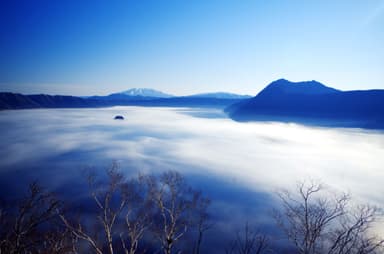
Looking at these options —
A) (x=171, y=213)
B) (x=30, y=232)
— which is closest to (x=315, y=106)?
(x=171, y=213)

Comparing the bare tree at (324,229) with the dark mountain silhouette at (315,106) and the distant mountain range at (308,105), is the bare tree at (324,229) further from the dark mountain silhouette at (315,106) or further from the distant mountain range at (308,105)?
the dark mountain silhouette at (315,106)

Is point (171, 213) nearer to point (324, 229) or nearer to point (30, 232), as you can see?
point (30, 232)

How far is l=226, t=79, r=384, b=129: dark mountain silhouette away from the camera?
9462 centimetres

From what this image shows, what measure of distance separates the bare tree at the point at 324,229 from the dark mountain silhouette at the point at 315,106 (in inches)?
3362

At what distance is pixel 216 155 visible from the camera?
39.0 metres

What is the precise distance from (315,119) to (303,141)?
56.1 metres

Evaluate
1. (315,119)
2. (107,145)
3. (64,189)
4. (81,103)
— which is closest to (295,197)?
(64,189)

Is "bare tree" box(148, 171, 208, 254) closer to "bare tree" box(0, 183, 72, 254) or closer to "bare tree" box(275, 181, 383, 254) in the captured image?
"bare tree" box(0, 183, 72, 254)

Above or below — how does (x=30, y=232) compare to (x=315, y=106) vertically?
below

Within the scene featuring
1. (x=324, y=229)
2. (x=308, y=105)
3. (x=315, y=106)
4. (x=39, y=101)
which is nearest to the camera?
(x=324, y=229)

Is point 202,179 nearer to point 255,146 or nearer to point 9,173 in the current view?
point 9,173

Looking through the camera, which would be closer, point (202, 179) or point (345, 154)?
point (202, 179)

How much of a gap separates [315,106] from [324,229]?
11242 centimetres

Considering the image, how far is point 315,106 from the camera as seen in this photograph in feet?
375
